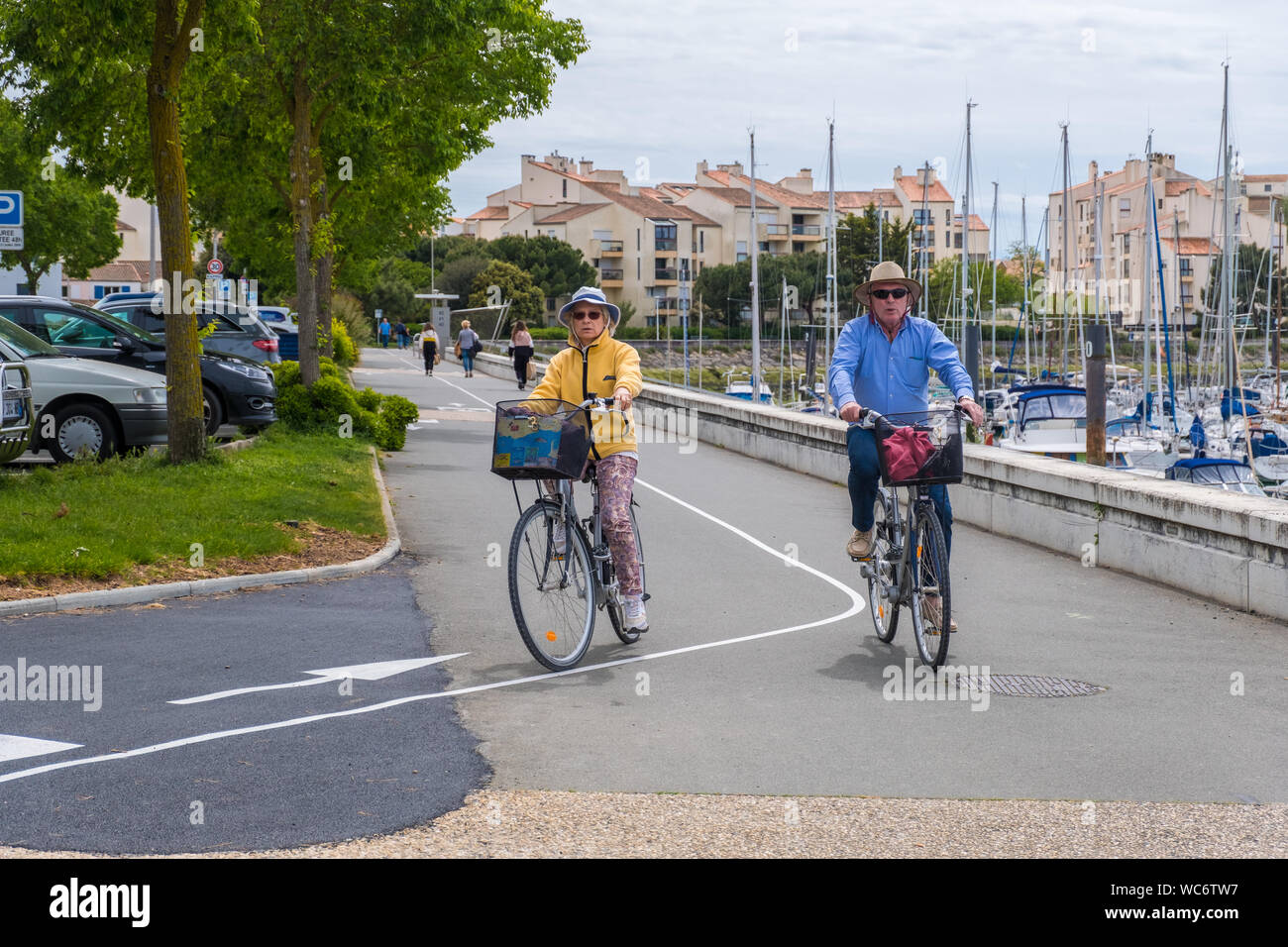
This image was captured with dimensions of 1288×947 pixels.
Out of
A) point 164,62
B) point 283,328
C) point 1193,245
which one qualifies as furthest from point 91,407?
point 1193,245

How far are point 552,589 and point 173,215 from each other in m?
8.04

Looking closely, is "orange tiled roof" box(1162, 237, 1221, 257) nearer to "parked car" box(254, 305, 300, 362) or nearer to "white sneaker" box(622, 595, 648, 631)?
"parked car" box(254, 305, 300, 362)

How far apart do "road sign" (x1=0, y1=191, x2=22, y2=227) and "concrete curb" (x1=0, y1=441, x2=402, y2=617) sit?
8800mm

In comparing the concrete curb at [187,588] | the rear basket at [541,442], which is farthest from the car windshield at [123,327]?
the rear basket at [541,442]

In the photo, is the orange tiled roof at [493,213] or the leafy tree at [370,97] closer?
the leafy tree at [370,97]

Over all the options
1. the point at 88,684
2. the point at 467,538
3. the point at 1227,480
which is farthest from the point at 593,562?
the point at 1227,480

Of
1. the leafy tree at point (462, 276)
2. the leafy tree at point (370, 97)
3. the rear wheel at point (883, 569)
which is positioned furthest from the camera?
the leafy tree at point (462, 276)

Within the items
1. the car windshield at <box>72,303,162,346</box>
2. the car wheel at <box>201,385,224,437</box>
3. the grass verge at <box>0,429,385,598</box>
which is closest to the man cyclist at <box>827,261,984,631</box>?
the grass verge at <box>0,429,385,598</box>

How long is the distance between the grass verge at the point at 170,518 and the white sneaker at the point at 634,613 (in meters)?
3.38

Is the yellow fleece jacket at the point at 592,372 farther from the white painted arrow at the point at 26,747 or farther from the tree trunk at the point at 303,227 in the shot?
the tree trunk at the point at 303,227

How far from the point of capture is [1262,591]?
30.8ft

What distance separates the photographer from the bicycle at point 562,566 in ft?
24.5

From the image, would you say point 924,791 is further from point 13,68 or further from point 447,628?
point 13,68

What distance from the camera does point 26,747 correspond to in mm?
6023
